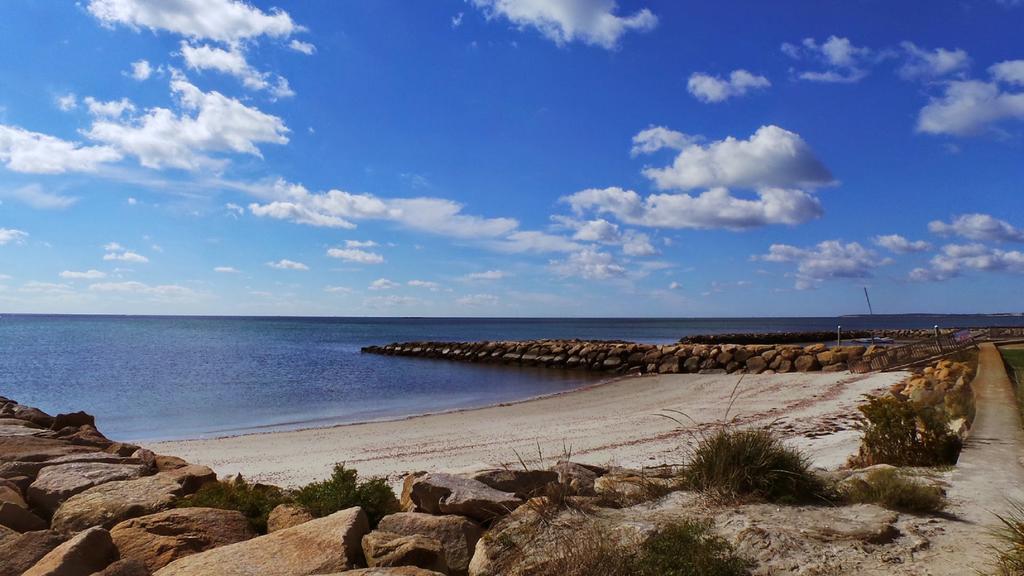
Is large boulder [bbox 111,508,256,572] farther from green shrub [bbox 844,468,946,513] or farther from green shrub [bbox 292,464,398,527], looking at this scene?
green shrub [bbox 844,468,946,513]

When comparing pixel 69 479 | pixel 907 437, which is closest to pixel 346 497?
pixel 69 479

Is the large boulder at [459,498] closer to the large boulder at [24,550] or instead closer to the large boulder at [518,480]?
the large boulder at [518,480]

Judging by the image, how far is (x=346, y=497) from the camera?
5.82 m

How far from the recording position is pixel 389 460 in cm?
1273

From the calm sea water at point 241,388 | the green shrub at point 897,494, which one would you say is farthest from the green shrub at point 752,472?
the calm sea water at point 241,388

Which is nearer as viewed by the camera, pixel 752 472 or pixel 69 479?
pixel 752 472

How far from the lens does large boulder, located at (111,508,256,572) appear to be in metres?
4.89

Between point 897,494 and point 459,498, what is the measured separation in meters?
3.85

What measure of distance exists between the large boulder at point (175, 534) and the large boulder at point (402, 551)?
1387 millimetres

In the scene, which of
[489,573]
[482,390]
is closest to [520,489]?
[489,573]

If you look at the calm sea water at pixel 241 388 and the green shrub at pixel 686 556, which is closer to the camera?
the green shrub at pixel 686 556

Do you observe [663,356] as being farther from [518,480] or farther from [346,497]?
[346,497]

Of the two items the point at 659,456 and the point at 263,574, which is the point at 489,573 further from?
the point at 659,456

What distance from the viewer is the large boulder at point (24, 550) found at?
15.9ft
